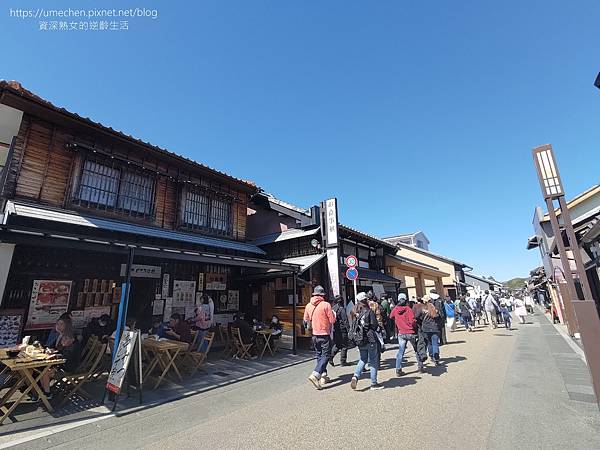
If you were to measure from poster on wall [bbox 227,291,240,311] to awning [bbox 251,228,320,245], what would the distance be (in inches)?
101

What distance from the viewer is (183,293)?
9711 mm

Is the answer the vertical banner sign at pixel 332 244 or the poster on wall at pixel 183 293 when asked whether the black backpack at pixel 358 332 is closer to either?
the vertical banner sign at pixel 332 244

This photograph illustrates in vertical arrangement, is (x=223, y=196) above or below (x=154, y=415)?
above

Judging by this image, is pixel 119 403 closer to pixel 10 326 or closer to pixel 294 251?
pixel 10 326

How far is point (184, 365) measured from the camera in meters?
7.25

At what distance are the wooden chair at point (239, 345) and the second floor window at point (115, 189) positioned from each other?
15.8 ft

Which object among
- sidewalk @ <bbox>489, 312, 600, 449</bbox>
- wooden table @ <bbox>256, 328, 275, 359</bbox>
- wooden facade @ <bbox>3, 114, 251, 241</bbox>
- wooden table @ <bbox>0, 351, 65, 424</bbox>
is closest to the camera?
sidewalk @ <bbox>489, 312, 600, 449</bbox>

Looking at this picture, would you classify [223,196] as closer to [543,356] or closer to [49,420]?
[49,420]

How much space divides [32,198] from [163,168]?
375 centimetres

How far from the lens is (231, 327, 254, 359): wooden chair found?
844 centimetres

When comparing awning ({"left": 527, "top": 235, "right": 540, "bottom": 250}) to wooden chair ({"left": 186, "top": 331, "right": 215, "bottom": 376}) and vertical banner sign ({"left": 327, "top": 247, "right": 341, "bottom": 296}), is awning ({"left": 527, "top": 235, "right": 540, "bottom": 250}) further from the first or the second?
wooden chair ({"left": 186, "top": 331, "right": 215, "bottom": 376})

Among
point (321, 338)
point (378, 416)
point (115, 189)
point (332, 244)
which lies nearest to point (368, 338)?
point (321, 338)

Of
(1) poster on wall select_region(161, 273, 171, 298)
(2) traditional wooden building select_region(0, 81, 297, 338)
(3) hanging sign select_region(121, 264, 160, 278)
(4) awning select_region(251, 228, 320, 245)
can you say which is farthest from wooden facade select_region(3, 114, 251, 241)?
(4) awning select_region(251, 228, 320, 245)

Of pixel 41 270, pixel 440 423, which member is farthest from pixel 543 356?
pixel 41 270
